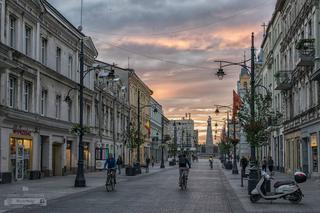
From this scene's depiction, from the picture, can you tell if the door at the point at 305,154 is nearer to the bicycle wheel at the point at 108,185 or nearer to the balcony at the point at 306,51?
the balcony at the point at 306,51

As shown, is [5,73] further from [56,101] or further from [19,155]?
[56,101]

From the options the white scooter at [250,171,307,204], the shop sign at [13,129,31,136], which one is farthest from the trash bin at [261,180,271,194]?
the shop sign at [13,129,31,136]

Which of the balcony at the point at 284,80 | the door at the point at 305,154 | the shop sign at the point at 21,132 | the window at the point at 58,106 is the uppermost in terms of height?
the balcony at the point at 284,80

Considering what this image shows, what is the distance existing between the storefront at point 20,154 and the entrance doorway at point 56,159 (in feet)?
22.0

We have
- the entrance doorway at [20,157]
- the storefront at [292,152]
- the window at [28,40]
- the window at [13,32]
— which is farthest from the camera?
the storefront at [292,152]

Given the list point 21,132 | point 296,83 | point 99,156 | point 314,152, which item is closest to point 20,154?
point 21,132

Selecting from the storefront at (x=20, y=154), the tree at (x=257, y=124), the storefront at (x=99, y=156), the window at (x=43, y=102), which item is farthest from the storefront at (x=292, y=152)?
the storefront at (x=20, y=154)

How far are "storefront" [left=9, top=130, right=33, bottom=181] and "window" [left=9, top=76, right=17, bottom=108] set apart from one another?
1.72 m

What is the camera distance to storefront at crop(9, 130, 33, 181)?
33.8 meters

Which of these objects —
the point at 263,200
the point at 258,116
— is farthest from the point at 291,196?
the point at 258,116

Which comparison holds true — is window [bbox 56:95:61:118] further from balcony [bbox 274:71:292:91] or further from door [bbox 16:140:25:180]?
balcony [bbox 274:71:292:91]

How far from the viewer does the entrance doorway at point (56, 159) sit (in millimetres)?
43812

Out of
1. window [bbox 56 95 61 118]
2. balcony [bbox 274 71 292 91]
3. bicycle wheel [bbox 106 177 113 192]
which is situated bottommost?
bicycle wheel [bbox 106 177 113 192]

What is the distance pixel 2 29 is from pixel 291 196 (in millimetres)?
19177
